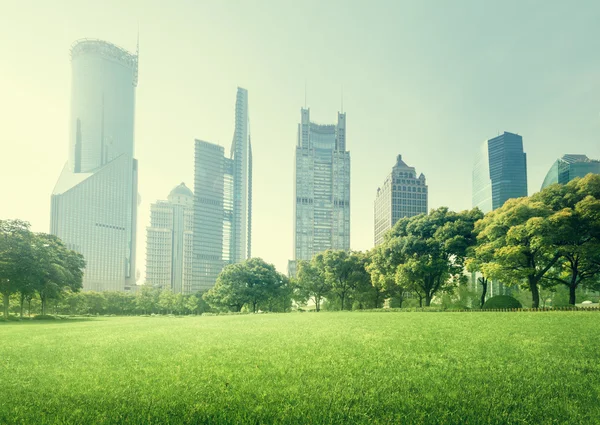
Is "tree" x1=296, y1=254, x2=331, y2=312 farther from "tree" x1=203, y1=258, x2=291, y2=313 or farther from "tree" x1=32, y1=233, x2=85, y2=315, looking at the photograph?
"tree" x1=32, y1=233, x2=85, y2=315

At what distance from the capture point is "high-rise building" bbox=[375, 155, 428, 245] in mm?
183288

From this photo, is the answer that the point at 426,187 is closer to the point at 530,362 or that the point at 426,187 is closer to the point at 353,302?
the point at 353,302

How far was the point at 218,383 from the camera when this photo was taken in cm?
657

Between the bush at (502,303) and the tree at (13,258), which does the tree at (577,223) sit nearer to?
the bush at (502,303)

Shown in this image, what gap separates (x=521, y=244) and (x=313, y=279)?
117ft

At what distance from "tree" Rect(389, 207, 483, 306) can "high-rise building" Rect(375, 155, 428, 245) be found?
13583 cm

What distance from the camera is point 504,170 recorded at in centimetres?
16612

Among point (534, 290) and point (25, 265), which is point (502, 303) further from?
point (25, 265)

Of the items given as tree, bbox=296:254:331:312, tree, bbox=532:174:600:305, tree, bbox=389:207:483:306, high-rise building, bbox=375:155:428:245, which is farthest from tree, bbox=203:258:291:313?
high-rise building, bbox=375:155:428:245

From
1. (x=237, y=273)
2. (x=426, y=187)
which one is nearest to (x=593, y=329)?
(x=237, y=273)

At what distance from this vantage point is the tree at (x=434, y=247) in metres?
42.3

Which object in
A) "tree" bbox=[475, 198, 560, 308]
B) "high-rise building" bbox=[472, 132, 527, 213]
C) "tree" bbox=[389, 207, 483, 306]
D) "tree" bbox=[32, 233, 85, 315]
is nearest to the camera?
"tree" bbox=[475, 198, 560, 308]

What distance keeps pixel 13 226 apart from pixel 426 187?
594ft

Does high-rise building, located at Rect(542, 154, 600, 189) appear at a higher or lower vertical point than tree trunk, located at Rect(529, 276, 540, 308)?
higher
